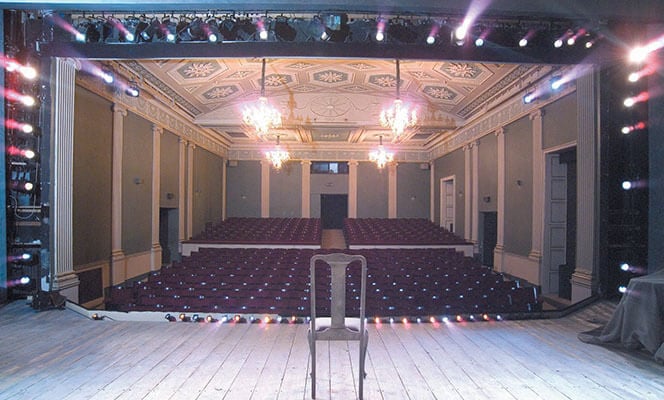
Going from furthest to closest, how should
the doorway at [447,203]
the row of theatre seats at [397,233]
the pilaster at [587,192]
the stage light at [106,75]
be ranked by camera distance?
the doorway at [447,203], the row of theatre seats at [397,233], the stage light at [106,75], the pilaster at [587,192]

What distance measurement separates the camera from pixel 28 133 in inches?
202

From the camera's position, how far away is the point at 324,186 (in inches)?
639

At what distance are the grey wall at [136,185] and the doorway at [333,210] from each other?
8962 millimetres

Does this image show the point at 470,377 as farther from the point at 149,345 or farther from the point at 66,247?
the point at 66,247

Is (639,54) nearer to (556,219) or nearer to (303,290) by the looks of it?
(556,219)

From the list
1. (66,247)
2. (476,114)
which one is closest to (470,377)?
(66,247)

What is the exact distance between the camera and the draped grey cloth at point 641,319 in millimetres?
3338

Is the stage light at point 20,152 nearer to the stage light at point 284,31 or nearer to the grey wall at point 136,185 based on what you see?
the grey wall at point 136,185

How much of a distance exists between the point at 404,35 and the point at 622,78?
3220mm

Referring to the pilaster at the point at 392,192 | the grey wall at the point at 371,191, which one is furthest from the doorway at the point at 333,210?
the pilaster at the point at 392,192

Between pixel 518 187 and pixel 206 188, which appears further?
pixel 206 188

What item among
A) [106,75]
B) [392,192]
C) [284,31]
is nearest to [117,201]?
[106,75]

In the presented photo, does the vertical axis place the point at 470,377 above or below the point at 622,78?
below

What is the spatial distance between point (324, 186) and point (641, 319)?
13287 millimetres
